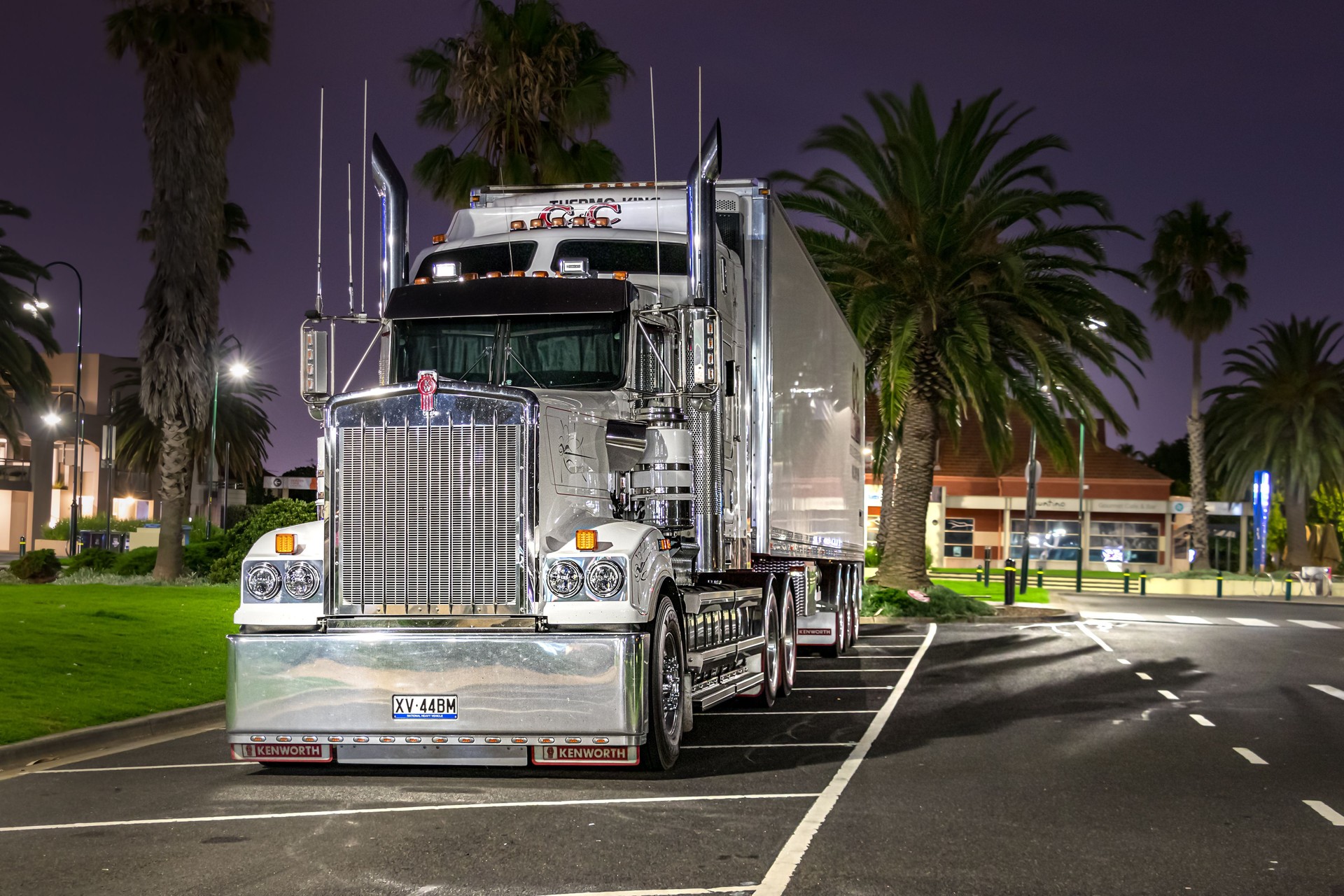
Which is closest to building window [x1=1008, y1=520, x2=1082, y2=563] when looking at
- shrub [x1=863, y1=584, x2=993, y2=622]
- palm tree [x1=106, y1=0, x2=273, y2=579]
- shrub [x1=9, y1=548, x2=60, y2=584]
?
shrub [x1=863, y1=584, x2=993, y2=622]

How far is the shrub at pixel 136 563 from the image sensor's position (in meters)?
30.5

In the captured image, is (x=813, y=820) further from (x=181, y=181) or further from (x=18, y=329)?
(x=18, y=329)

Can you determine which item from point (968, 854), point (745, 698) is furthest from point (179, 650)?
point (968, 854)

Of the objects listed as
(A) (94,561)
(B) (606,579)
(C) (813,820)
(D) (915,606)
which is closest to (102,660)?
(B) (606,579)

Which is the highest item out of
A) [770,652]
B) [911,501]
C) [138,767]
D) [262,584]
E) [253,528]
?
[911,501]

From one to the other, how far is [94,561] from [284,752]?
24.6 m

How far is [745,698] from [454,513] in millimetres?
5990

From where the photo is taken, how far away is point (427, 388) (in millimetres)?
8898

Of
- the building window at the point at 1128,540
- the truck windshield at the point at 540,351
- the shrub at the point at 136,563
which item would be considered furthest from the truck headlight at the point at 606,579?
the building window at the point at 1128,540

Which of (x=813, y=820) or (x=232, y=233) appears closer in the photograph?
(x=813, y=820)

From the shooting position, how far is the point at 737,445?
39.5 feet

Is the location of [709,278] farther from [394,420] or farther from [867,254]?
[867,254]

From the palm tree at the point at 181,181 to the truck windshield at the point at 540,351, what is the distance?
20050mm

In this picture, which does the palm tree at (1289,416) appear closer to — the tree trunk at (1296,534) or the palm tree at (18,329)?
the tree trunk at (1296,534)
